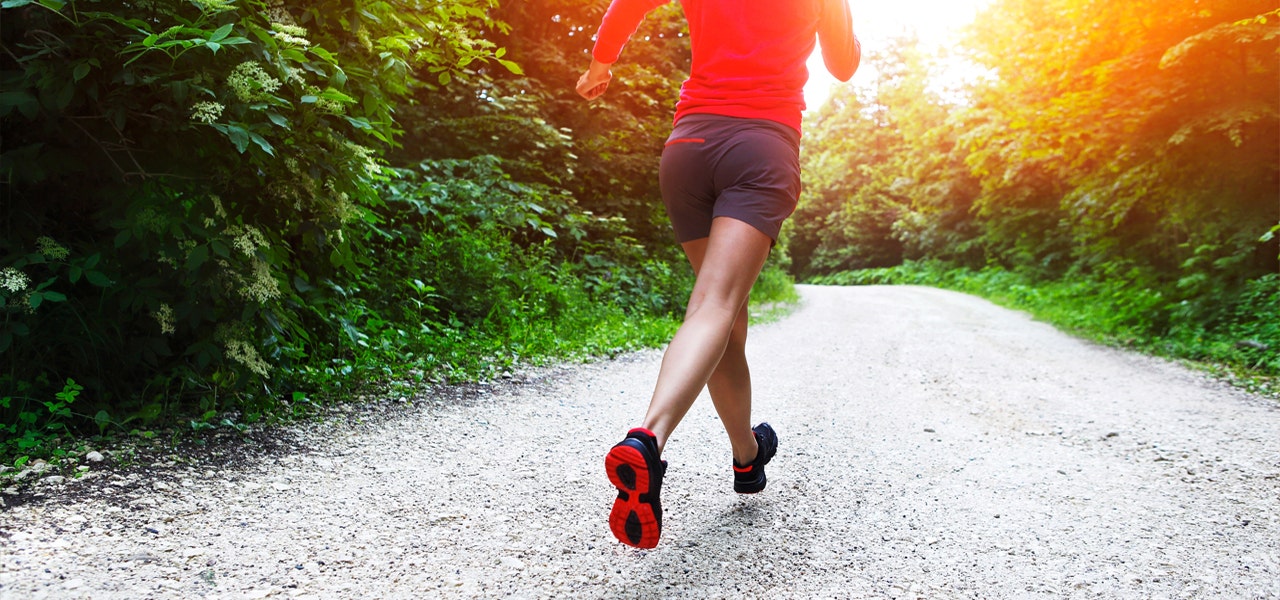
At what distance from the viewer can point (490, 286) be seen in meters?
6.03

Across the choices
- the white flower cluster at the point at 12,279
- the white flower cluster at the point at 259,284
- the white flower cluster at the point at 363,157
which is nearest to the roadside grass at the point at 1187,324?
the white flower cluster at the point at 363,157

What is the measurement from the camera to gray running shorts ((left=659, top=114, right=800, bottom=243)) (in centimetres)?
194

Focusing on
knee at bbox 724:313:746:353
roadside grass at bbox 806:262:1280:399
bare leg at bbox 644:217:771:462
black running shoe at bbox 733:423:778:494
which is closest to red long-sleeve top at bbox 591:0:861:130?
bare leg at bbox 644:217:771:462

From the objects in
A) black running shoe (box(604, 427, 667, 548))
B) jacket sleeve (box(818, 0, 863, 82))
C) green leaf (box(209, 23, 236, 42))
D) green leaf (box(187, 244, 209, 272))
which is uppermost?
jacket sleeve (box(818, 0, 863, 82))

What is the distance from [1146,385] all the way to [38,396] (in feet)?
21.8

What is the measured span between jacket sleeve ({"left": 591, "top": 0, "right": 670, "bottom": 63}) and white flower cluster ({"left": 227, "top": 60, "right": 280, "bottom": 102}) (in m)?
1.19

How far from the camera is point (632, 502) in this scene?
5.49 ft

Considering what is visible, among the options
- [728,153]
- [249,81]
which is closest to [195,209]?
[249,81]

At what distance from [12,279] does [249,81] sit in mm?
962

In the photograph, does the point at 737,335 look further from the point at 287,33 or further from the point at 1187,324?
the point at 1187,324

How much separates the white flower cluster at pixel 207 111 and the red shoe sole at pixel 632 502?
5.98 feet

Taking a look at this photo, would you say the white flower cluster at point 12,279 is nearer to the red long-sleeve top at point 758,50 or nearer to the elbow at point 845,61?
the red long-sleeve top at point 758,50

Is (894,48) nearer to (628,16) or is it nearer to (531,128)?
(531,128)

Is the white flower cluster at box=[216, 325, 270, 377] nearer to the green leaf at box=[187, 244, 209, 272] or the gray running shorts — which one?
the green leaf at box=[187, 244, 209, 272]
